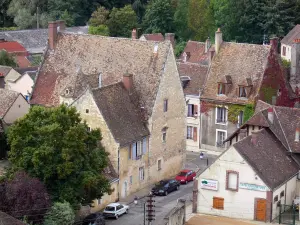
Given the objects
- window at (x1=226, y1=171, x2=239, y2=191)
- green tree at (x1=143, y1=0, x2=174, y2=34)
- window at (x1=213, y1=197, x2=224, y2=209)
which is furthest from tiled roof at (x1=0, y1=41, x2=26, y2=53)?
window at (x1=226, y1=171, x2=239, y2=191)

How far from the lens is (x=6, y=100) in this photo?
265 feet

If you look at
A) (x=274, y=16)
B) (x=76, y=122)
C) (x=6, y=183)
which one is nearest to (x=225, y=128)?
(x=76, y=122)

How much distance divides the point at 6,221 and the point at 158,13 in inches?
3257

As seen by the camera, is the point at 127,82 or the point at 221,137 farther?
the point at 221,137

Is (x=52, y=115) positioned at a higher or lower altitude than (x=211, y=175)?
higher

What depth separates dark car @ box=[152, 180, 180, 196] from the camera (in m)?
76.1

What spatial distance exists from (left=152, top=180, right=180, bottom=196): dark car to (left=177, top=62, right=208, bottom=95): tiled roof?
1362cm

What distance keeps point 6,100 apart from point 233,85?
21.5 metres

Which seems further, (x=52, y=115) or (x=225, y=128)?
(x=225, y=128)

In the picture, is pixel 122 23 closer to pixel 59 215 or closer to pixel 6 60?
pixel 6 60

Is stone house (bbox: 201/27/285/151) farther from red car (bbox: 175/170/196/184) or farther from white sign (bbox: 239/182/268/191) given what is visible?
white sign (bbox: 239/182/268/191)

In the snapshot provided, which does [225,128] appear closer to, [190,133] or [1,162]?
[190,133]

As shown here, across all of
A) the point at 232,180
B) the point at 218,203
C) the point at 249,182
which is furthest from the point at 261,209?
the point at 218,203

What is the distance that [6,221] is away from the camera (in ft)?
196
